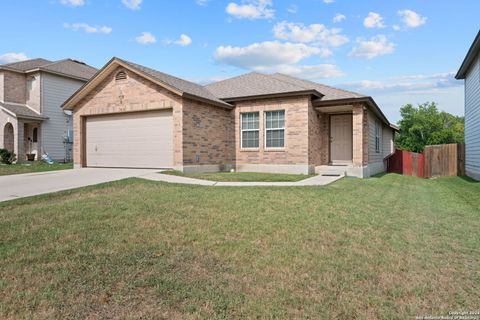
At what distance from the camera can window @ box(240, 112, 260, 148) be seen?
15.5 m

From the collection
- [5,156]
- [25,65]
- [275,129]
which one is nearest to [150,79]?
[275,129]

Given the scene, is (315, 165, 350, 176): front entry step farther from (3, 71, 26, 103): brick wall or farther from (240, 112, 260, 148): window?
(3, 71, 26, 103): brick wall

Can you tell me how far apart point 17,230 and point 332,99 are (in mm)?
12662

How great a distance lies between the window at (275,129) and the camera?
48.8ft

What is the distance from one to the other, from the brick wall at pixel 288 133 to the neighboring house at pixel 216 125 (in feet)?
0.15

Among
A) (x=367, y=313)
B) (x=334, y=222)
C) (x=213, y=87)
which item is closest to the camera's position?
(x=367, y=313)

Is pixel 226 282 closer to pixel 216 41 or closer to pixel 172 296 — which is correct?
pixel 172 296

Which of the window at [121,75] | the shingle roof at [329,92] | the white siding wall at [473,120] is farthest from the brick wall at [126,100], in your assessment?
the white siding wall at [473,120]

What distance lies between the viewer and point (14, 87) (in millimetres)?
22141

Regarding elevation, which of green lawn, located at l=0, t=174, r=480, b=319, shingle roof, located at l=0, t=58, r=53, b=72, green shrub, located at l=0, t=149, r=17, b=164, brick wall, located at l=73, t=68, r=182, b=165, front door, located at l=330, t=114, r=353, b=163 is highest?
shingle roof, located at l=0, t=58, r=53, b=72

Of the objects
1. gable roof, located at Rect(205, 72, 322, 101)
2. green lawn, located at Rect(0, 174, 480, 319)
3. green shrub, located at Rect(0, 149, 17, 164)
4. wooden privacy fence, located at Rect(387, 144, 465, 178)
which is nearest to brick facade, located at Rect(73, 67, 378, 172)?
gable roof, located at Rect(205, 72, 322, 101)

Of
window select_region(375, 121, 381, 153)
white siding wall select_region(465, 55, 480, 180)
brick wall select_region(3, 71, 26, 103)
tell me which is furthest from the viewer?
brick wall select_region(3, 71, 26, 103)

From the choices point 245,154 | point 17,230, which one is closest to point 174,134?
point 245,154

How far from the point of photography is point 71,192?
875cm
